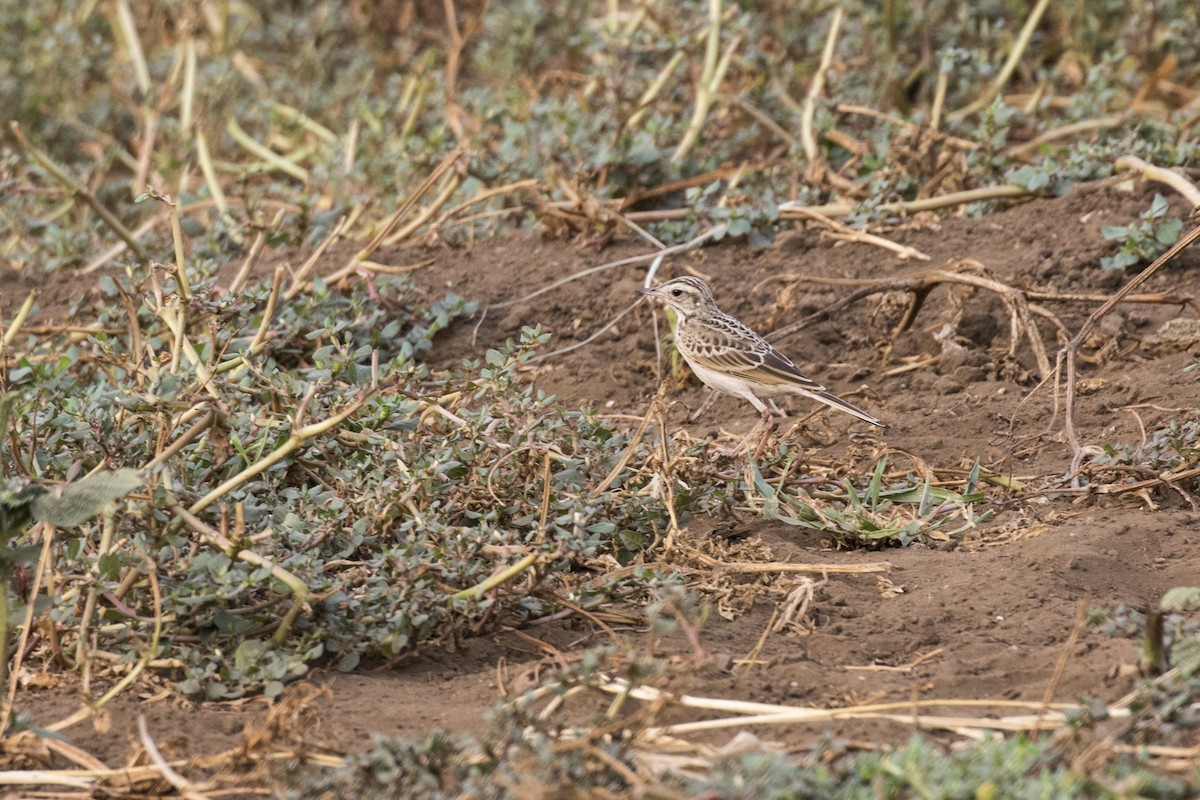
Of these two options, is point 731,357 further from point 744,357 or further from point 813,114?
point 813,114

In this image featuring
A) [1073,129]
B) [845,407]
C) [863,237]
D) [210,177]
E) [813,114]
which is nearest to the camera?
[845,407]

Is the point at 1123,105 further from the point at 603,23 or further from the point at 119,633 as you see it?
the point at 119,633

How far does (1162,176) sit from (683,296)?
93.9 inches

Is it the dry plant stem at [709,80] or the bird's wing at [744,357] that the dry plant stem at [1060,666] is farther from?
the dry plant stem at [709,80]

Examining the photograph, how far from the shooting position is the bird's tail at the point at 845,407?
5.63m

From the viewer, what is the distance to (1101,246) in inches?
267

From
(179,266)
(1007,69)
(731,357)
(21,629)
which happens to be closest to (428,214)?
(731,357)

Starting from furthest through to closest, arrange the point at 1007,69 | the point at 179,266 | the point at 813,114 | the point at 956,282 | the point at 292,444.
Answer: the point at 1007,69 < the point at 813,114 < the point at 956,282 < the point at 179,266 < the point at 292,444

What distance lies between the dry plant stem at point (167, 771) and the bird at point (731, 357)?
2.90 metres

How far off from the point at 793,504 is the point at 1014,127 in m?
4.48

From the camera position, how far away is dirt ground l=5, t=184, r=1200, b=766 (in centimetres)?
387

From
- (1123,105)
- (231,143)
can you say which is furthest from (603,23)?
(1123,105)

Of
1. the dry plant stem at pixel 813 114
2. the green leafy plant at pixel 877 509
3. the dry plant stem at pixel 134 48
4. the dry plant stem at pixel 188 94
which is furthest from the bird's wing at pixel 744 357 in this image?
the dry plant stem at pixel 134 48

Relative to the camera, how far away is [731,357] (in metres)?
6.05
